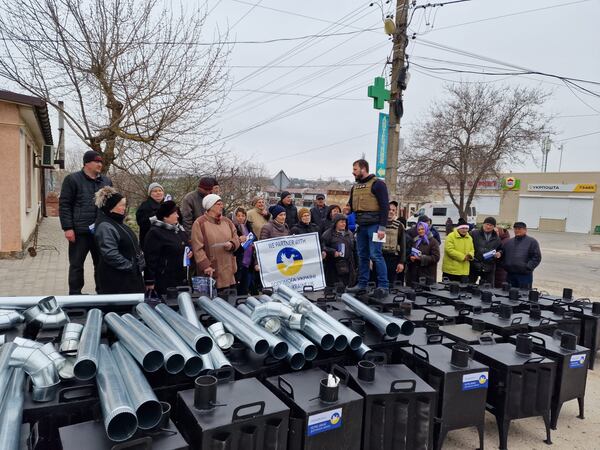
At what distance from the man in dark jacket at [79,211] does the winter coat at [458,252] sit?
549 centimetres

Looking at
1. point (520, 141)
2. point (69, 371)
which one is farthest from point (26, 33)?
point (520, 141)

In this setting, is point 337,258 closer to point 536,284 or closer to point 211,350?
point 211,350

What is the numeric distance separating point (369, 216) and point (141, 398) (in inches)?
165

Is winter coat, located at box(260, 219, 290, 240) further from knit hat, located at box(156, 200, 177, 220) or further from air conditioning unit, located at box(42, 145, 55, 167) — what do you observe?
air conditioning unit, located at box(42, 145, 55, 167)

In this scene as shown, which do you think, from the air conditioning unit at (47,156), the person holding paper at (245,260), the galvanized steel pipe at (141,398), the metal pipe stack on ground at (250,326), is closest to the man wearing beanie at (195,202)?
the person holding paper at (245,260)

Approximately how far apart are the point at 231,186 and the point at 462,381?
10624 mm

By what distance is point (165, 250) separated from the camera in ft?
15.2

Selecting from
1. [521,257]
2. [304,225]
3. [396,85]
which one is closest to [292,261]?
[304,225]

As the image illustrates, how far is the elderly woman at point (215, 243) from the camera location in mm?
4820

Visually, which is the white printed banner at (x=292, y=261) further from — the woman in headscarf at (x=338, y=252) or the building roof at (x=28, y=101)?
the building roof at (x=28, y=101)

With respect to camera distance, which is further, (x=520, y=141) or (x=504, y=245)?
(x=520, y=141)

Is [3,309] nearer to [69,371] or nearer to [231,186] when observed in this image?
[69,371]

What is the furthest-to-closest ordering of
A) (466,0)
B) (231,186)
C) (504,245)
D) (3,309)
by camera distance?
(231,186), (466,0), (504,245), (3,309)

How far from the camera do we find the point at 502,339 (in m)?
3.58
